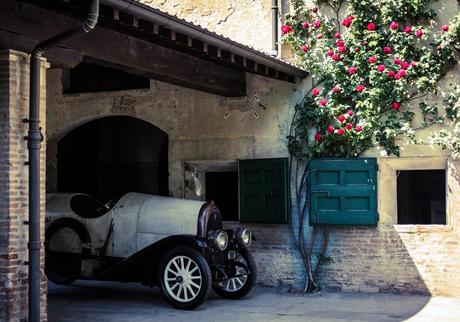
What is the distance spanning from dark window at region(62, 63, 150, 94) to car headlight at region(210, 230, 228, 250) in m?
3.67

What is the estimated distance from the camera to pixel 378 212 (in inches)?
400

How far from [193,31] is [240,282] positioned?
372 cm

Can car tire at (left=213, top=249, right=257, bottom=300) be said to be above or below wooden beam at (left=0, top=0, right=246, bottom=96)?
below

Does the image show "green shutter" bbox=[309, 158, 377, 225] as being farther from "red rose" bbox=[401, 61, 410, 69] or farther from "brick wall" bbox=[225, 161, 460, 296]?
"red rose" bbox=[401, 61, 410, 69]

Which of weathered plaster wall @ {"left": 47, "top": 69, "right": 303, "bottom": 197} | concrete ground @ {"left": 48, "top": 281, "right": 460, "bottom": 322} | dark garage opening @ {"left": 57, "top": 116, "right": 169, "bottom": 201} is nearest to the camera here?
concrete ground @ {"left": 48, "top": 281, "right": 460, "bottom": 322}

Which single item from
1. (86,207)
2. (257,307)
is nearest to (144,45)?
(86,207)

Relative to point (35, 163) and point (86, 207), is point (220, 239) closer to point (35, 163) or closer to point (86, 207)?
point (86, 207)

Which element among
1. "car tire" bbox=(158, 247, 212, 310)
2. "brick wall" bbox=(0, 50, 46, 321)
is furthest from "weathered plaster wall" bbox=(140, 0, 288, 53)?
"brick wall" bbox=(0, 50, 46, 321)

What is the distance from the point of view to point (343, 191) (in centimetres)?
1021

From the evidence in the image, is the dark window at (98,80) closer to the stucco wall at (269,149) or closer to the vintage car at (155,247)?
the stucco wall at (269,149)

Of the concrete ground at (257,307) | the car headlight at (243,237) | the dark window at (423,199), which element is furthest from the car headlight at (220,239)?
the dark window at (423,199)

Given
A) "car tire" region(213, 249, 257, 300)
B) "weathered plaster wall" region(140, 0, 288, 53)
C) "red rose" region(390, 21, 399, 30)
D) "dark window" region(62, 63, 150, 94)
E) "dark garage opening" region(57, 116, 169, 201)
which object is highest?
"weathered plaster wall" region(140, 0, 288, 53)

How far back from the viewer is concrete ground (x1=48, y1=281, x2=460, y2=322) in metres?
8.25

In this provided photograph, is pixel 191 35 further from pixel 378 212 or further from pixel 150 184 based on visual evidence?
pixel 150 184
